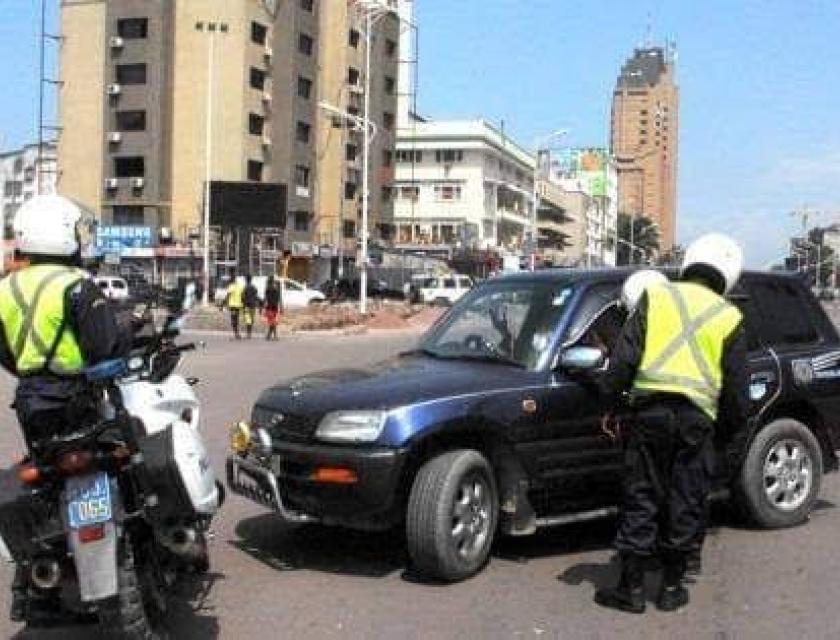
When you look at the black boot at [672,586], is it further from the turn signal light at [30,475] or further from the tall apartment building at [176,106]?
the tall apartment building at [176,106]

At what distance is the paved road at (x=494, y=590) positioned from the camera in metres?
5.89

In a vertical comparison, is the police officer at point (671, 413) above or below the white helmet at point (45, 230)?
below

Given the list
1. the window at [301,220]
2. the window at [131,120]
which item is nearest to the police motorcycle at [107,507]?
the window at [131,120]

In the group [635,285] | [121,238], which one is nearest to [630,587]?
[635,285]

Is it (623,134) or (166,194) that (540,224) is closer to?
(623,134)

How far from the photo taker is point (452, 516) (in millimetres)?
6617

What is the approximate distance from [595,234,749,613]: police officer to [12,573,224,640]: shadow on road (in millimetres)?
2044

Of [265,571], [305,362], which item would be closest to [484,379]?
[265,571]

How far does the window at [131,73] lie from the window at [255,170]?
8.06 meters

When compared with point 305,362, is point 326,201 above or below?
above

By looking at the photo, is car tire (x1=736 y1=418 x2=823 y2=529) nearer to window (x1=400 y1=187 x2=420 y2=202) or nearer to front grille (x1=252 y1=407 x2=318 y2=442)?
front grille (x1=252 y1=407 x2=318 y2=442)

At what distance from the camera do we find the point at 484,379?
7.04 m

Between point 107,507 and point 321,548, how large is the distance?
8.85 ft

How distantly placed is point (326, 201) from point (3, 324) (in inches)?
3086
